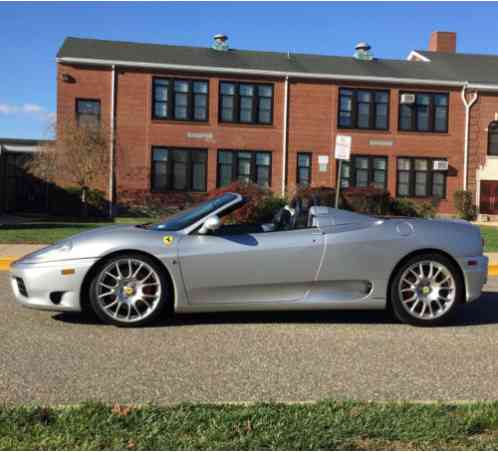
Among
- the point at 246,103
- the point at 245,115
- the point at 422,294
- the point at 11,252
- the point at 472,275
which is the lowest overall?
the point at 11,252

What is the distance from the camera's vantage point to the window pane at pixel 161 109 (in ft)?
95.8

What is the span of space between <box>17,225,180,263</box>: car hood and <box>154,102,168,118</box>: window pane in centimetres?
2383

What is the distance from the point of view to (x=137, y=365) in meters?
4.67

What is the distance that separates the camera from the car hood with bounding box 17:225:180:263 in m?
5.86

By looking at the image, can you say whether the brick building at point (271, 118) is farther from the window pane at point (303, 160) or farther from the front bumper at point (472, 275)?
the front bumper at point (472, 275)

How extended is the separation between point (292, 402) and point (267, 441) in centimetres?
69

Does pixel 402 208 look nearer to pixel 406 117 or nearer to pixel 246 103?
pixel 406 117

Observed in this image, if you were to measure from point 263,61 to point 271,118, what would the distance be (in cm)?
311

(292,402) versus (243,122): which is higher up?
(243,122)

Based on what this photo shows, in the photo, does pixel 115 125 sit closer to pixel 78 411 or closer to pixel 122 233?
pixel 122 233

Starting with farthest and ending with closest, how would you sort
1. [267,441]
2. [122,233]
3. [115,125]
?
[115,125], [122,233], [267,441]

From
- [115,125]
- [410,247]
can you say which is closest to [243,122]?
[115,125]

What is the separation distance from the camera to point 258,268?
6.00 m

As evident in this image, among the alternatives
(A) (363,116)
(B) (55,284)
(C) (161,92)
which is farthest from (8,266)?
(A) (363,116)
